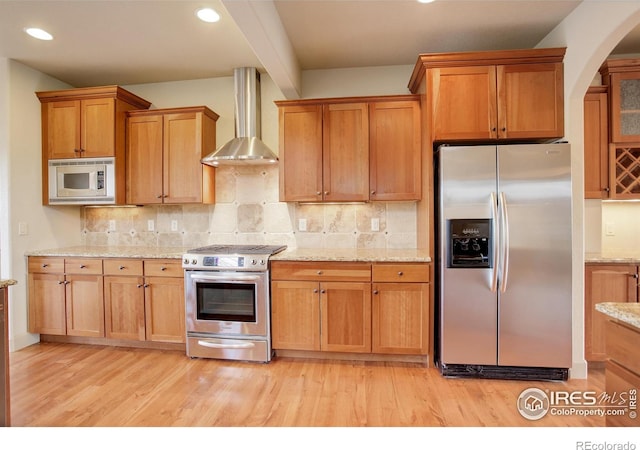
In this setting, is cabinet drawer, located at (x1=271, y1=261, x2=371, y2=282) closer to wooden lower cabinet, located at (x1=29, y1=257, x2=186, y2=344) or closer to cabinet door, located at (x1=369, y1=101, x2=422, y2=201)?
cabinet door, located at (x1=369, y1=101, x2=422, y2=201)

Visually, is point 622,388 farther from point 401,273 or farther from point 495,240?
point 401,273

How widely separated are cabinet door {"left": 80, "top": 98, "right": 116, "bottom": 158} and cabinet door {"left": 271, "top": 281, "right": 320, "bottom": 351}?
2150 millimetres

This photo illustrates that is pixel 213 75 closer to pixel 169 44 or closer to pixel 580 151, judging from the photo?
pixel 169 44

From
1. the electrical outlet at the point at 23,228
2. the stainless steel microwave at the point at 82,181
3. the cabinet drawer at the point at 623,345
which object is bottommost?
the cabinet drawer at the point at 623,345

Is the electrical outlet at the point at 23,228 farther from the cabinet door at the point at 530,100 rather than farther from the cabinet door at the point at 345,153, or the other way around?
the cabinet door at the point at 530,100

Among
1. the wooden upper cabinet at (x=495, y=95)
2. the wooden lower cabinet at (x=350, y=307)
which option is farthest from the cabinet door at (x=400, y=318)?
the wooden upper cabinet at (x=495, y=95)

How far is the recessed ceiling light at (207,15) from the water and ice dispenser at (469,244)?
2.29 m

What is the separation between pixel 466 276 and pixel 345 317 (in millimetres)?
981

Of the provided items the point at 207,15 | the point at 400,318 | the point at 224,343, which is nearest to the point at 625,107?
the point at 400,318

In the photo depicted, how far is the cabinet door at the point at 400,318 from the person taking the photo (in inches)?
99.9

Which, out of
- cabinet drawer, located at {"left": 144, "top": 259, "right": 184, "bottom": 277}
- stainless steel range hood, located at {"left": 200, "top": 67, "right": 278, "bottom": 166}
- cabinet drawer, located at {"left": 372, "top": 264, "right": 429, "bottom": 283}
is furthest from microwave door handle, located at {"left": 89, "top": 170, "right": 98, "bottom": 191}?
cabinet drawer, located at {"left": 372, "top": 264, "right": 429, "bottom": 283}

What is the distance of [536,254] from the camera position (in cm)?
233

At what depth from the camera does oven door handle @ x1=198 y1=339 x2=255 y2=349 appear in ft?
8.77
